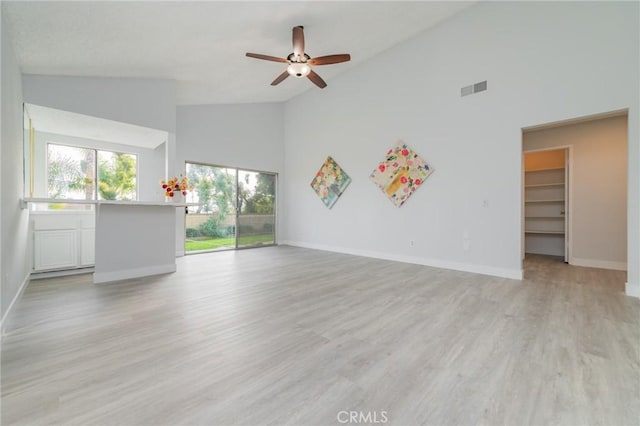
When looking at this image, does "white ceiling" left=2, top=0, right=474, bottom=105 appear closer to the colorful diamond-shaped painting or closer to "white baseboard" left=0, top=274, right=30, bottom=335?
the colorful diamond-shaped painting

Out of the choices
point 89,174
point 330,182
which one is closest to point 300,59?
point 330,182

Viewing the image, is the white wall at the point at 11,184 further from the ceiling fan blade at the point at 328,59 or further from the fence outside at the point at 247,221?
the ceiling fan blade at the point at 328,59

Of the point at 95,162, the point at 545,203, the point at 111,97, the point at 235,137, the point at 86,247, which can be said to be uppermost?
the point at 235,137

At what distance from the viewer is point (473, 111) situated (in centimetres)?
406

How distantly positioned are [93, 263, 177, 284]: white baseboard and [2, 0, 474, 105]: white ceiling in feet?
8.63

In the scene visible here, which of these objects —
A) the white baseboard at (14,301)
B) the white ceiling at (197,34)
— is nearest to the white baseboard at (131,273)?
the white baseboard at (14,301)

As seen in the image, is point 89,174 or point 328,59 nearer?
point 328,59

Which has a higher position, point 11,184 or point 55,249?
point 11,184

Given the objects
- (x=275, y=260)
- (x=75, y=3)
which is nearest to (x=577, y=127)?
(x=275, y=260)

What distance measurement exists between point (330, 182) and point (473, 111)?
327cm

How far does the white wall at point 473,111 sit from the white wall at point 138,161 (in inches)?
158

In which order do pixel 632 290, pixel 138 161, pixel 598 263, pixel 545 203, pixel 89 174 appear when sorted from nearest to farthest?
1. pixel 632 290
2. pixel 598 263
3. pixel 89 174
4. pixel 138 161
5. pixel 545 203

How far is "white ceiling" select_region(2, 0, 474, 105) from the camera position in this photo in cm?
245

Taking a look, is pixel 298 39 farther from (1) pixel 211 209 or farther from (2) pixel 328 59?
(1) pixel 211 209
